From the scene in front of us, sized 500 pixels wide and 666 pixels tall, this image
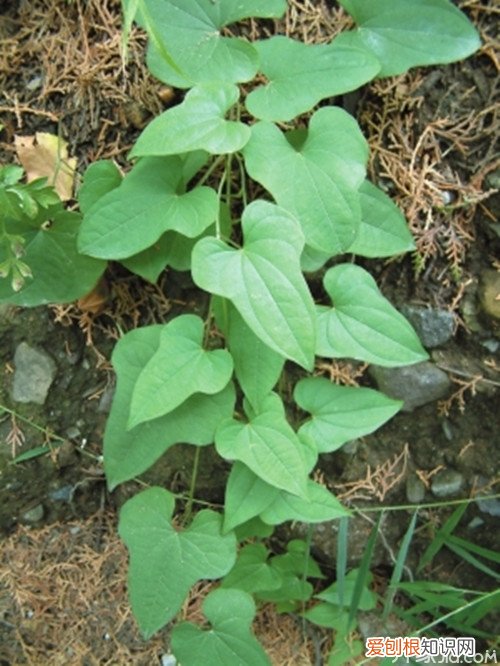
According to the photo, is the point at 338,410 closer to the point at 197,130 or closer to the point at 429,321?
the point at 429,321

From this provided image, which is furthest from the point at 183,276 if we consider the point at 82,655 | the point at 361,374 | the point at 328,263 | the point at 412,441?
the point at 82,655

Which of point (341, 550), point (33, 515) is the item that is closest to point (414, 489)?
point (341, 550)

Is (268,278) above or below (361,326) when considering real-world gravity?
above

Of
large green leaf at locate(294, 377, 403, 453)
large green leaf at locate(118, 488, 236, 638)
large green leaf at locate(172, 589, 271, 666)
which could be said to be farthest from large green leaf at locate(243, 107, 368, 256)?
large green leaf at locate(172, 589, 271, 666)

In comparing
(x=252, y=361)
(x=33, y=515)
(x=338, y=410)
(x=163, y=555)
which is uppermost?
(x=252, y=361)

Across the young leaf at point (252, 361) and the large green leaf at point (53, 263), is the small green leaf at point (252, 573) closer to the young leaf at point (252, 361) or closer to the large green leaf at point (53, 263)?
the young leaf at point (252, 361)

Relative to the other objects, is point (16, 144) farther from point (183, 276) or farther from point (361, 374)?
point (361, 374)
